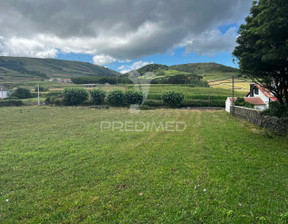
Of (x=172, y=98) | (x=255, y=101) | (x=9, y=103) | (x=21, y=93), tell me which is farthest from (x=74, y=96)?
(x=255, y=101)

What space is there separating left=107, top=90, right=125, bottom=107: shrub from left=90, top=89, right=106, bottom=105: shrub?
7.82 ft

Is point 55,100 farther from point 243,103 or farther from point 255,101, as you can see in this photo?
point 255,101

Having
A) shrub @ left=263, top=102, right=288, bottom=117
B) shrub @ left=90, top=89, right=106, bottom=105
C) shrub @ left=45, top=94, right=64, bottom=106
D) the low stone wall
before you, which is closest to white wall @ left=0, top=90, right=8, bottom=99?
shrub @ left=45, top=94, right=64, bottom=106

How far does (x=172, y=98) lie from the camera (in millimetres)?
38094

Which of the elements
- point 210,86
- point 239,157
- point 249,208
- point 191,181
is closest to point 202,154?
point 239,157

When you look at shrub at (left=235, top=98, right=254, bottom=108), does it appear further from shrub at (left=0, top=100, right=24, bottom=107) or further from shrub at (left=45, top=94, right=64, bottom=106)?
shrub at (left=0, top=100, right=24, bottom=107)

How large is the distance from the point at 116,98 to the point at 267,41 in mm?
34268

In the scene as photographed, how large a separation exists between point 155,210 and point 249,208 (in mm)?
1689

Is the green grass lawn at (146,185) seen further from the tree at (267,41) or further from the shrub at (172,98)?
the shrub at (172,98)

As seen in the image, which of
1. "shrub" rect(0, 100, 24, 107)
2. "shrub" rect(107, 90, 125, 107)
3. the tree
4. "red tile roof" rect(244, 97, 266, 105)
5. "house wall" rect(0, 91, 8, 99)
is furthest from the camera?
"house wall" rect(0, 91, 8, 99)

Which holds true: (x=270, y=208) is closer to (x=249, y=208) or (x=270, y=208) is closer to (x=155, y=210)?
(x=249, y=208)

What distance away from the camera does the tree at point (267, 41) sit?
20.9 ft

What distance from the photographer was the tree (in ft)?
20.9

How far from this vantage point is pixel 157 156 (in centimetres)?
570
